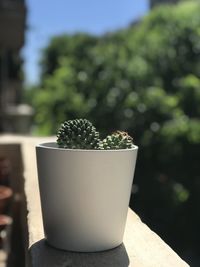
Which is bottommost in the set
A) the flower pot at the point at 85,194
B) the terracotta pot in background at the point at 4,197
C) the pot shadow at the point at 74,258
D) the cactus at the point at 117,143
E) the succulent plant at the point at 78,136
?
the terracotta pot in background at the point at 4,197

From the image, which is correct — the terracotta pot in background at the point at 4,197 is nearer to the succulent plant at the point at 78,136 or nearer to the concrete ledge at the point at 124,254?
the concrete ledge at the point at 124,254

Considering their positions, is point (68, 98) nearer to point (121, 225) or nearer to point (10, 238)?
point (10, 238)

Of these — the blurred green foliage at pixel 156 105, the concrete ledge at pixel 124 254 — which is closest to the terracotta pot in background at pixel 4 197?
the concrete ledge at pixel 124 254

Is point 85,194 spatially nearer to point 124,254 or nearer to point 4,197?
point 124,254

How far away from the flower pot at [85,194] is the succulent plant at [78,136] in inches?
2.4

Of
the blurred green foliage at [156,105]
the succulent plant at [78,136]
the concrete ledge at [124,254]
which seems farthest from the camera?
the blurred green foliage at [156,105]

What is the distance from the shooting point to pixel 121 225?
1360 mm

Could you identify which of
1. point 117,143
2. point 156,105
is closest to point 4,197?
point 117,143

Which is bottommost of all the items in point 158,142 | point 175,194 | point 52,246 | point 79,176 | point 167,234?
point 167,234

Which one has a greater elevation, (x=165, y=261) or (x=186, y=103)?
(x=165, y=261)

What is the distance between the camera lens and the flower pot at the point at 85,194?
4.12ft

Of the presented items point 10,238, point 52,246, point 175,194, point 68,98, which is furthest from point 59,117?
point 52,246

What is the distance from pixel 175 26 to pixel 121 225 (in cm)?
621

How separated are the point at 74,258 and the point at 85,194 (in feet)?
0.55
